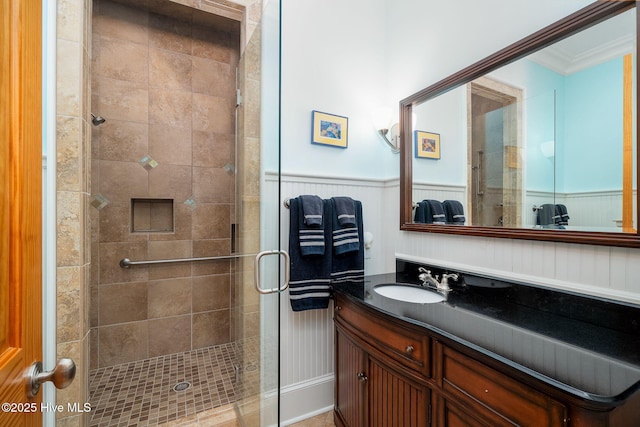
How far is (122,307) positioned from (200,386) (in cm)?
91

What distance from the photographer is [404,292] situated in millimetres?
1477

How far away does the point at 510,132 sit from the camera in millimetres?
1245

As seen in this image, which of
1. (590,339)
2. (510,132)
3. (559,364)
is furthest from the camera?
(510,132)

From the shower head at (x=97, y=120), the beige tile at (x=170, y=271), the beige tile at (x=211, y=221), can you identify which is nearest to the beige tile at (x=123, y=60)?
the shower head at (x=97, y=120)

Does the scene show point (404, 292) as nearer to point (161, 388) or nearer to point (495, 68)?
point (495, 68)

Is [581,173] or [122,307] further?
[122,307]

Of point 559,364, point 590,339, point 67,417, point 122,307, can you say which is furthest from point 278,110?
point 122,307

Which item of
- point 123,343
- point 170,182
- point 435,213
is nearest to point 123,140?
point 170,182

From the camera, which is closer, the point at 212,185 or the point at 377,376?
the point at 377,376

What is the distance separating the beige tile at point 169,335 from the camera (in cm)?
227

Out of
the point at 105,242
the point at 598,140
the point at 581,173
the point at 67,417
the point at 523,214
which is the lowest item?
the point at 67,417

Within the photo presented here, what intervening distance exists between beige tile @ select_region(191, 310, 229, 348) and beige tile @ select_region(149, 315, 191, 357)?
0.18 ft

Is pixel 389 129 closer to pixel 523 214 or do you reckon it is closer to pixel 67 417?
pixel 523 214

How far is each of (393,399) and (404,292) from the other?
527mm
